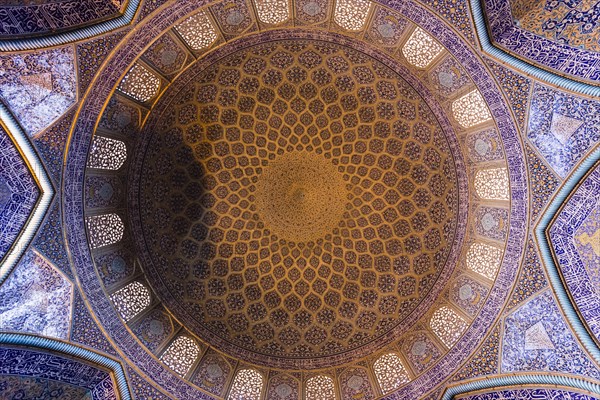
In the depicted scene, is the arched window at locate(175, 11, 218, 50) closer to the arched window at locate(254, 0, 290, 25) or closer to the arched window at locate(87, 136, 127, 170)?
the arched window at locate(254, 0, 290, 25)

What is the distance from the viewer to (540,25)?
22.4ft

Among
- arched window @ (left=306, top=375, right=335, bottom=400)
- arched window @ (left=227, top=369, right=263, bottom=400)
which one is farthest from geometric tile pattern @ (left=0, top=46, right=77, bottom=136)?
arched window @ (left=306, top=375, right=335, bottom=400)

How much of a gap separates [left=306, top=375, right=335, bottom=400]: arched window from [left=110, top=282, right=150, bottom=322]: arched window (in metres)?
3.54

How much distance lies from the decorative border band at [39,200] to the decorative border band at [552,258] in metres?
7.77

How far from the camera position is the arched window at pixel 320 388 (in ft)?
30.2

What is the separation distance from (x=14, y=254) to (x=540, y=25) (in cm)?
848

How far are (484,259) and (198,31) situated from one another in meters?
6.43

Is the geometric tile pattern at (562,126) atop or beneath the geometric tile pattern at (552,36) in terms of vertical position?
beneath

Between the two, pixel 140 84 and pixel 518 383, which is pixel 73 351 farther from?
pixel 518 383

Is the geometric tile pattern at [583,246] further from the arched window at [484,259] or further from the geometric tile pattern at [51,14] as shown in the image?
the geometric tile pattern at [51,14]

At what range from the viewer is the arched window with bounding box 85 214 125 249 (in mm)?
8281

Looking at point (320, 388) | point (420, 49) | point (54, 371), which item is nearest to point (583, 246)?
point (420, 49)

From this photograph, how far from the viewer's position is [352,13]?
7.93 m

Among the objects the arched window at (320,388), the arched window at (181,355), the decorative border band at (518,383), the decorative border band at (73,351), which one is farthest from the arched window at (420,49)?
the decorative border band at (73,351)
